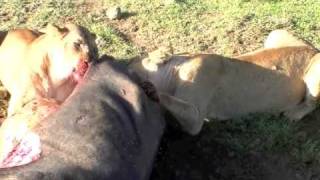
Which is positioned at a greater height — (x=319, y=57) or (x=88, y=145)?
(x=88, y=145)

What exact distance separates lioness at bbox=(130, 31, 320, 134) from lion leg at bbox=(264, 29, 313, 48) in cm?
12

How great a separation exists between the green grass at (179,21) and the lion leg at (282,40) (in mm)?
242

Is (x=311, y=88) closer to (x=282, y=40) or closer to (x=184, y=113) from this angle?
(x=282, y=40)

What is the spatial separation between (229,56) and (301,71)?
0.74m

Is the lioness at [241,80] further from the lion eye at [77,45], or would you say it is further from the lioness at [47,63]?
the lion eye at [77,45]

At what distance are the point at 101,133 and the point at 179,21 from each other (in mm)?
3591

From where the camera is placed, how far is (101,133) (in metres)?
4.57

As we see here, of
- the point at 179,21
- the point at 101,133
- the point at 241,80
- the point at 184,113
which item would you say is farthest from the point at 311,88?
the point at 101,133

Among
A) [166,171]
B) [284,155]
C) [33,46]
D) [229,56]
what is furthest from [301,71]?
[33,46]

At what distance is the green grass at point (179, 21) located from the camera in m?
7.61

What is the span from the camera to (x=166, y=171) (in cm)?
586

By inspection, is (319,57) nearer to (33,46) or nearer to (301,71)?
(301,71)

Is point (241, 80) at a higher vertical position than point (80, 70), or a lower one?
lower

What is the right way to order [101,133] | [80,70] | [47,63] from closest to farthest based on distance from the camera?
1. [101,133]
2. [80,70]
3. [47,63]
